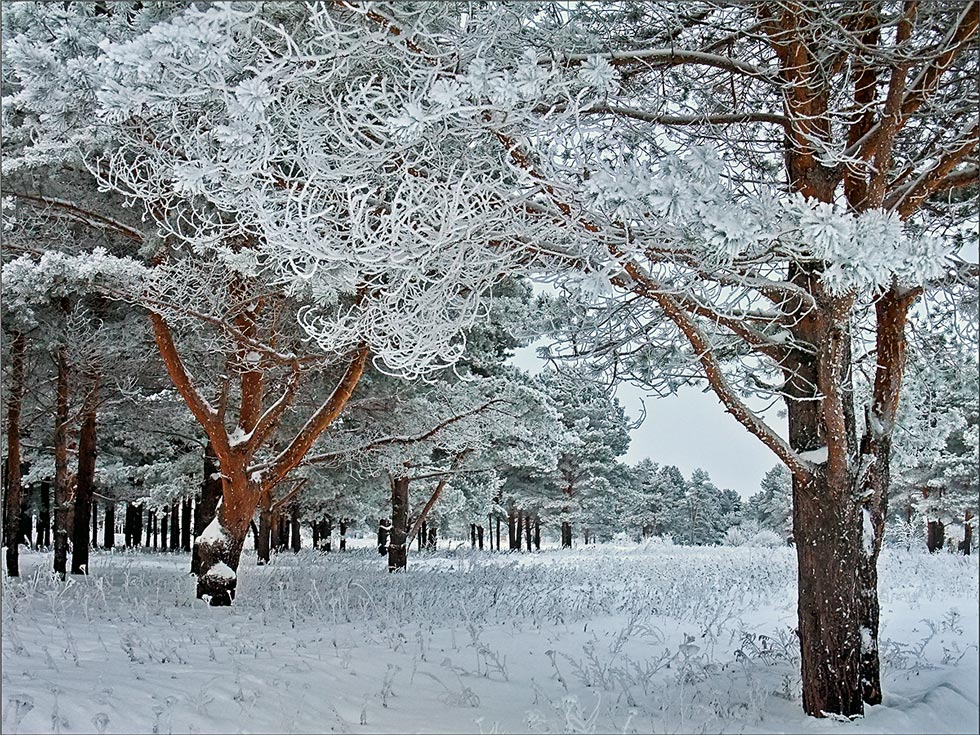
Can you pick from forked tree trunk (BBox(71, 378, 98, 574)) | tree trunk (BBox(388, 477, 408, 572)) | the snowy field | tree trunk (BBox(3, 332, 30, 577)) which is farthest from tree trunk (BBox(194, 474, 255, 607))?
tree trunk (BBox(388, 477, 408, 572))

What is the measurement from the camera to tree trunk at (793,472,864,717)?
370 cm

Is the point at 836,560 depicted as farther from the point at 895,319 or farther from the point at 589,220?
the point at 589,220

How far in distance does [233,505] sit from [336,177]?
511 centimetres

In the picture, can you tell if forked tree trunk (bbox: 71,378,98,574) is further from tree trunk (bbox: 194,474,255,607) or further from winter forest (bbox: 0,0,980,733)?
tree trunk (bbox: 194,474,255,607)

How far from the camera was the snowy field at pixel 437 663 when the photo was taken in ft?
11.6

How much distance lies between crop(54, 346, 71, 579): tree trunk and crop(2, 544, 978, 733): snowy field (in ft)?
3.43

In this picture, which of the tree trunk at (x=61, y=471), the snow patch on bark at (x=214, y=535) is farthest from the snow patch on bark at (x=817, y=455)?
the tree trunk at (x=61, y=471)

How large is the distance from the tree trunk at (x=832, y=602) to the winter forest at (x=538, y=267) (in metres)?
0.01

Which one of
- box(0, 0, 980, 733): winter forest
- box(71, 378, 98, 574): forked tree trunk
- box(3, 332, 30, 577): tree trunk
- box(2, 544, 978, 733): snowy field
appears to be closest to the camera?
box(0, 0, 980, 733): winter forest

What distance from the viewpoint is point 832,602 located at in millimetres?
3721

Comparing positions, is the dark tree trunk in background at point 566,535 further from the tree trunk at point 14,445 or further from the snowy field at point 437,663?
the tree trunk at point 14,445

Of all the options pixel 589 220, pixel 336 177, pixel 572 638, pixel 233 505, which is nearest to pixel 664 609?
pixel 572 638

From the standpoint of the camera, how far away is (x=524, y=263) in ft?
12.7

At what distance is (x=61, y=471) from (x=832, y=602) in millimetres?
8911
